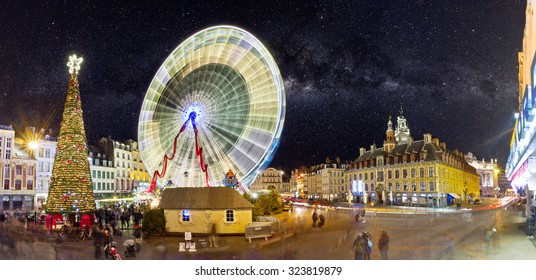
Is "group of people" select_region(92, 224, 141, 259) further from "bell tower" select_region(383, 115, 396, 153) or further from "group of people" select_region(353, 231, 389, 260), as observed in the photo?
"bell tower" select_region(383, 115, 396, 153)

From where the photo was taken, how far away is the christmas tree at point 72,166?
12547 mm

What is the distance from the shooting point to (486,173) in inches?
480

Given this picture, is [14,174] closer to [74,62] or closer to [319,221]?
[74,62]

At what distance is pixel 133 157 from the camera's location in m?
17.1

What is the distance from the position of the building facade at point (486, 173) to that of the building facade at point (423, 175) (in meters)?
0.19

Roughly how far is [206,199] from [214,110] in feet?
14.5

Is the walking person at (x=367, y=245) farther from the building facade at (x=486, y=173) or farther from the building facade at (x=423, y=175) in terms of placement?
the building facade at (x=486, y=173)

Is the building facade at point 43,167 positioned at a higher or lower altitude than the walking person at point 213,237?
higher

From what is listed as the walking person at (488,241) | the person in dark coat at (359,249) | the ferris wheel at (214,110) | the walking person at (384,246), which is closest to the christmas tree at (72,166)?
the ferris wheel at (214,110)

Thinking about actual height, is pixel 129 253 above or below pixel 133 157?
below
